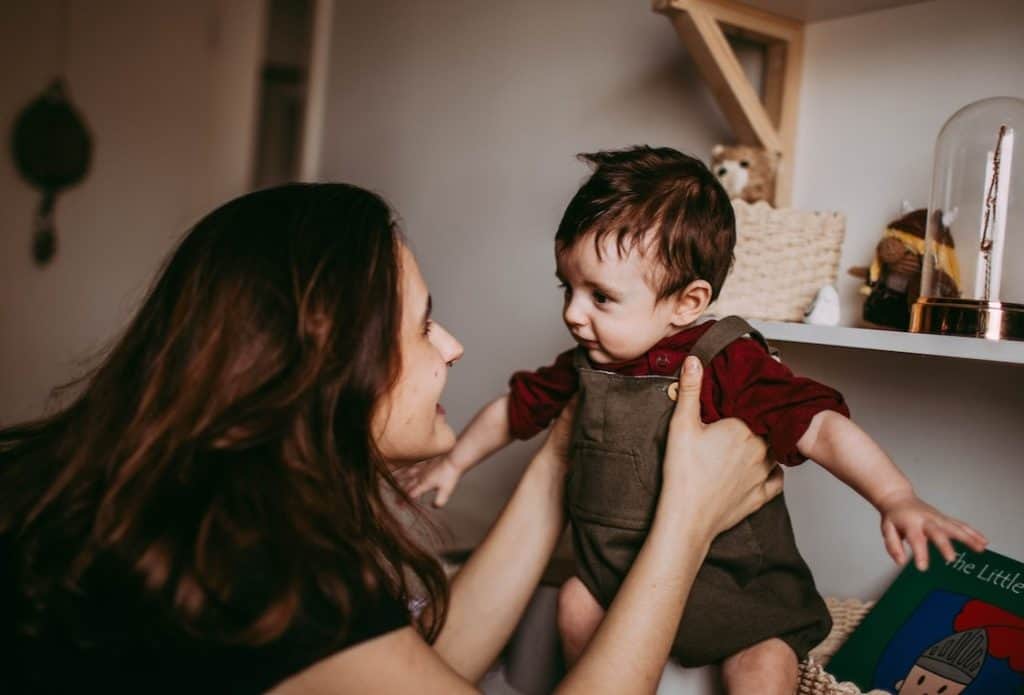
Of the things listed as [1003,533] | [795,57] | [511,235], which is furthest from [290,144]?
[1003,533]

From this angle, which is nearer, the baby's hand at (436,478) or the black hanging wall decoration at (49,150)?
the baby's hand at (436,478)

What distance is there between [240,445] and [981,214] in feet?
2.98

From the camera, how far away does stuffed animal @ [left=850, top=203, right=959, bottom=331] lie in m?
1.15

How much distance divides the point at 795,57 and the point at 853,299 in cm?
38

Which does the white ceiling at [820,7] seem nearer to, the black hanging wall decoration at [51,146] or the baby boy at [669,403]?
the baby boy at [669,403]

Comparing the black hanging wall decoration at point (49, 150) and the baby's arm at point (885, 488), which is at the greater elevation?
the black hanging wall decoration at point (49, 150)

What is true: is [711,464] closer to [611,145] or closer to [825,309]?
[825,309]

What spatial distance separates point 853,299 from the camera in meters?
1.36

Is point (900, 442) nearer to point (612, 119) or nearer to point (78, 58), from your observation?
point (612, 119)

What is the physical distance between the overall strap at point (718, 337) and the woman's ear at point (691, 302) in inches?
2.1

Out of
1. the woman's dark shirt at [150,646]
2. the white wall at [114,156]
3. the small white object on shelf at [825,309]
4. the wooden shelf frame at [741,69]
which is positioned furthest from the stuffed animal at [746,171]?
the white wall at [114,156]

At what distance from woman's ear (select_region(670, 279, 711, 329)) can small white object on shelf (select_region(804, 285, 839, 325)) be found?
14 centimetres

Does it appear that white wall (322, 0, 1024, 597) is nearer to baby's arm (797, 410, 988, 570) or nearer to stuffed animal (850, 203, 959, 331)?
stuffed animal (850, 203, 959, 331)

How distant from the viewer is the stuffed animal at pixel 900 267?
115 cm
